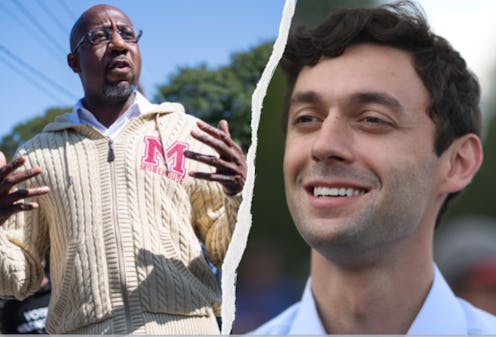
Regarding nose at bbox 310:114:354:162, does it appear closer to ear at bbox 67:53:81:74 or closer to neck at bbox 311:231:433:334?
neck at bbox 311:231:433:334

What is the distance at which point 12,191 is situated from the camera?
2.05 metres

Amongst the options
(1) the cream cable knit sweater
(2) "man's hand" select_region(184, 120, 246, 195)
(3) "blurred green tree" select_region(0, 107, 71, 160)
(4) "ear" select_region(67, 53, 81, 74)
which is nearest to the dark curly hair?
(2) "man's hand" select_region(184, 120, 246, 195)

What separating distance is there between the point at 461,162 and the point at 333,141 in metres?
0.20

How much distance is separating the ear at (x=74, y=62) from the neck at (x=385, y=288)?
1216 millimetres

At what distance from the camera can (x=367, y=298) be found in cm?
129

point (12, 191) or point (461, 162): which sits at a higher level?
point (461, 162)

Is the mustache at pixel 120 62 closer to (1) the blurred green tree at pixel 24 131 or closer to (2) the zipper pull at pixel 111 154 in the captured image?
(2) the zipper pull at pixel 111 154

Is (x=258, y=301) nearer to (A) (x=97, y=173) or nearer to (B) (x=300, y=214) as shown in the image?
(B) (x=300, y=214)

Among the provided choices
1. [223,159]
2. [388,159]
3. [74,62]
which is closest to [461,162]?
[388,159]

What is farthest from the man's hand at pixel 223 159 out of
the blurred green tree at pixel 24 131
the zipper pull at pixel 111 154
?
the blurred green tree at pixel 24 131

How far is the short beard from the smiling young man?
101 cm

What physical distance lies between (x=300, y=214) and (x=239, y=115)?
1.70 m

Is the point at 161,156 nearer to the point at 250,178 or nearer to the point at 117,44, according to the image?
the point at 117,44

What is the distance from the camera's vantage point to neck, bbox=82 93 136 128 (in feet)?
7.33
